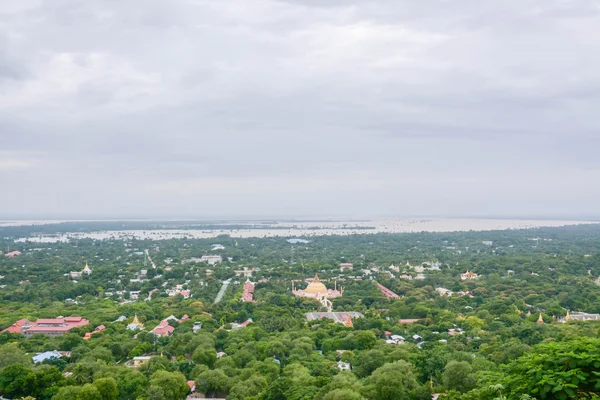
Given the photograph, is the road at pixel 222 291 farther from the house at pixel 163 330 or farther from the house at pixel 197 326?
the house at pixel 163 330

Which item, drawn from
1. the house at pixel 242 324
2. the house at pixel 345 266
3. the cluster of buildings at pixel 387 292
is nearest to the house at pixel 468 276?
the cluster of buildings at pixel 387 292

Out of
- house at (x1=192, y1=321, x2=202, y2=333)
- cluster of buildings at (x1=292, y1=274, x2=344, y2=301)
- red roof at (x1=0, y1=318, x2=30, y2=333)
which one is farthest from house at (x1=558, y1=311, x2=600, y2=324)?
red roof at (x1=0, y1=318, x2=30, y2=333)

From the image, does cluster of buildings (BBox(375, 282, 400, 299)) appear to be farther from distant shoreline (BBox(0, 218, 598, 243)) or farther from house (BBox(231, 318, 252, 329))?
distant shoreline (BBox(0, 218, 598, 243))

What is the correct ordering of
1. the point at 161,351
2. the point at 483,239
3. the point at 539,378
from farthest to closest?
the point at 483,239 → the point at 161,351 → the point at 539,378

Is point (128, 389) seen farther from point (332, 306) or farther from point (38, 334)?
point (332, 306)

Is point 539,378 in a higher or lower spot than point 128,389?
higher

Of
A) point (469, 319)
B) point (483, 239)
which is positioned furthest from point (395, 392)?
point (483, 239)
